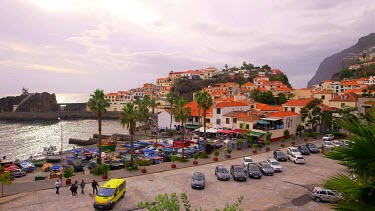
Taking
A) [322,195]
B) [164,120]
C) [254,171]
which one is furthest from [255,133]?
[164,120]

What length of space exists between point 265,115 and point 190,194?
122 feet

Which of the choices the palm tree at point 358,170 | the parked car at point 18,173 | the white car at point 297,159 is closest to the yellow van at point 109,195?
the palm tree at point 358,170

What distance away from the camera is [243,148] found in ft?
149

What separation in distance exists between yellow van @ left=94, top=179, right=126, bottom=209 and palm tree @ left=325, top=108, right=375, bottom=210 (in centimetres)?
1848

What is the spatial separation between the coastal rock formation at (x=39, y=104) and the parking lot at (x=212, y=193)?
139287 millimetres

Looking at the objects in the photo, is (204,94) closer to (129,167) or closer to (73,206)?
(129,167)

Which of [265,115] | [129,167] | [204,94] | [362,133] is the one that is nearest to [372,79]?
[265,115]

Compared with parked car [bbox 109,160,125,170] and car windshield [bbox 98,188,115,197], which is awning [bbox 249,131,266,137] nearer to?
parked car [bbox 109,160,125,170]

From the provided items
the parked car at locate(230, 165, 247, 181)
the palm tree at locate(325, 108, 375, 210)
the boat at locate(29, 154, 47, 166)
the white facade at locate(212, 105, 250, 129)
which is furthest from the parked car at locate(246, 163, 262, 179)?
the boat at locate(29, 154, 47, 166)

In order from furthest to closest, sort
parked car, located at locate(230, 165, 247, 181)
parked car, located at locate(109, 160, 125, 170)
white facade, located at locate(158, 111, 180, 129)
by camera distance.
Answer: white facade, located at locate(158, 111, 180, 129) < parked car, located at locate(109, 160, 125, 170) < parked car, located at locate(230, 165, 247, 181)

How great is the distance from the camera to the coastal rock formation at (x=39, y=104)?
145 m

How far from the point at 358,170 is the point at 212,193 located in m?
20.7

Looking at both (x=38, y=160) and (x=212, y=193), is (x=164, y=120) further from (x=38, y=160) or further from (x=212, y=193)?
(x=212, y=193)

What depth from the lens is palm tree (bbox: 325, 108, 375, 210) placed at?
4082 millimetres
